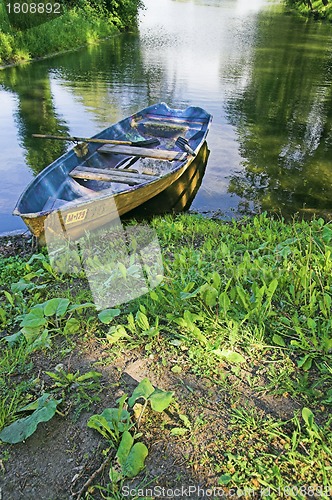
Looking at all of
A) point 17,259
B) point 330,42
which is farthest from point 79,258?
point 330,42

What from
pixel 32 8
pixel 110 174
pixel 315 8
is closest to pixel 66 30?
pixel 32 8

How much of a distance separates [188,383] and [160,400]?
1.05 ft

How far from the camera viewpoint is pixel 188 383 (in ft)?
7.51

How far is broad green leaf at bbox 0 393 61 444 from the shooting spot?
2014 millimetres

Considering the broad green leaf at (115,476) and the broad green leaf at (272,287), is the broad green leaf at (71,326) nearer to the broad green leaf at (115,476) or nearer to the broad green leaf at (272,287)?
the broad green leaf at (115,476)

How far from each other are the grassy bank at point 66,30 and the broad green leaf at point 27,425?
1679cm

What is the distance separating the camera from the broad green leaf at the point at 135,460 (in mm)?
1824

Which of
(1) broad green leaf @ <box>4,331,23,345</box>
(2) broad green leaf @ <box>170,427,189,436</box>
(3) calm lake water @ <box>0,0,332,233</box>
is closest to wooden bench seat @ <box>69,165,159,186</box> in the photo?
(3) calm lake water @ <box>0,0,332,233</box>

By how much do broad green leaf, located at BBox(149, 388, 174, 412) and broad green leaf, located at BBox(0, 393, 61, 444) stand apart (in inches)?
21.4

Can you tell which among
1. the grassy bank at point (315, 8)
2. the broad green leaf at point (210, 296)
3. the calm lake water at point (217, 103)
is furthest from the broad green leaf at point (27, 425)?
the grassy bank at point (315, 8)

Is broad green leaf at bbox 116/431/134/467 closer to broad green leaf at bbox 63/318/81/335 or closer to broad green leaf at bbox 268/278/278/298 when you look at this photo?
broad green leaf at bbox 63/318/81/335

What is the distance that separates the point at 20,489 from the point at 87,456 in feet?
1.09

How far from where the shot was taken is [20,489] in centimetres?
186

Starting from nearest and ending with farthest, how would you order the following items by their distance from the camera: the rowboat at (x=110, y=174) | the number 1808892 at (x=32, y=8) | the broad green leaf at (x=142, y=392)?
the broad green leaf at (x=142, y=392) → the rowboat at (x=110, y=174) → the number 1808892 at (x=32, y=8)
